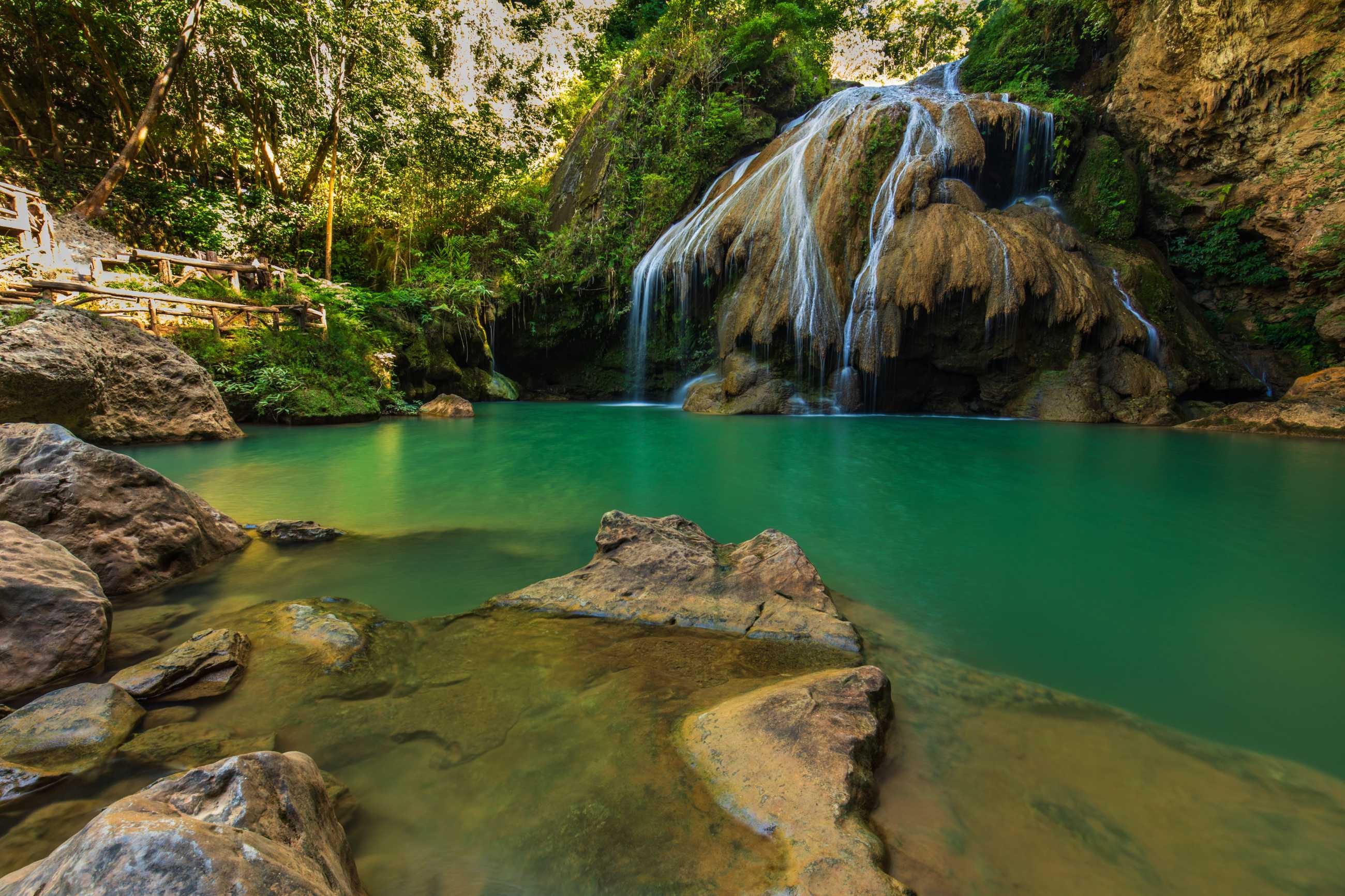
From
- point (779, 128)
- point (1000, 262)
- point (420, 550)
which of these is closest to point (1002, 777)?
point (420, 550)

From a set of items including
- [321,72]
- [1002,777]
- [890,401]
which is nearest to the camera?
[1002,777]

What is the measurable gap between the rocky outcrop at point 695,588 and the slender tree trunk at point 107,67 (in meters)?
20.6

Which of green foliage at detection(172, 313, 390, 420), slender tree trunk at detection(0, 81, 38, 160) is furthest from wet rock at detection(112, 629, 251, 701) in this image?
slender tree trunk at detection(0, 81, 38, 160)

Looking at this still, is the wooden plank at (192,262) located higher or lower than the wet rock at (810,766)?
higher

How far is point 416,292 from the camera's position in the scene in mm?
14820

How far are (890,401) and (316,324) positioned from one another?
13615 millimetres

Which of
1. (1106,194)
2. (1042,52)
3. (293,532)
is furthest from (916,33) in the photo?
(293,532)

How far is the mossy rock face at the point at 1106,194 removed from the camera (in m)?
13.8

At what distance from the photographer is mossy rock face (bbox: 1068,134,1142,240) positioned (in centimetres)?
1379

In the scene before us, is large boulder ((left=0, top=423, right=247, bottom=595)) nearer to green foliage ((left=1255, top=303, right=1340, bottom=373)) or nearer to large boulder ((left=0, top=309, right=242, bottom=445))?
large boulder ((left=0, top=309, right=242, bottom=445))

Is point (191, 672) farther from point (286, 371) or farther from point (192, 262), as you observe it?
point (192, 262)

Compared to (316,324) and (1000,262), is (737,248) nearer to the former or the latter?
(1000,262)

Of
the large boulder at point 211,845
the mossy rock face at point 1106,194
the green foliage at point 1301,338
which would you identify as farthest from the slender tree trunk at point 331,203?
the green foliage at point 1301,338

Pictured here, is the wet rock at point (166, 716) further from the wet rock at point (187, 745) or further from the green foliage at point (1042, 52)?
the green foliage at point (1042, 52)
